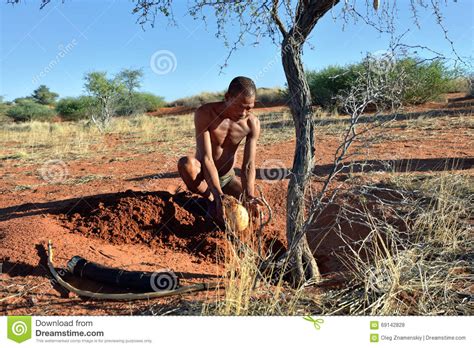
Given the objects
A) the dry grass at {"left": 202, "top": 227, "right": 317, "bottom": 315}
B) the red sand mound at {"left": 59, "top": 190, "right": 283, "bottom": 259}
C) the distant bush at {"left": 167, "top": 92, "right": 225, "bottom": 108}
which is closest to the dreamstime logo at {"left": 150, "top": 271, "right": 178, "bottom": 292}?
the dry grass at {"left": 202, "top": 227, "right": 317, "bottom": 315}

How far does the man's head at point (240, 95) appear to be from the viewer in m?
3.65

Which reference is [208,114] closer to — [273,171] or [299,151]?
[299,151]

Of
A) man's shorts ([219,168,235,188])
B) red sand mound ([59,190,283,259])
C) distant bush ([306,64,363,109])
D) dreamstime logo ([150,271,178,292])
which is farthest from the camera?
distant bush ([306,64,363,109])

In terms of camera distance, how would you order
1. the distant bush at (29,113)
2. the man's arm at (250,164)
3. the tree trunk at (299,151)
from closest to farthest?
the tree trunk at (299,151) < the man's arm at (250,164) < the distant bush at (29,113)

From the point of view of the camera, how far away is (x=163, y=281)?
2.96m

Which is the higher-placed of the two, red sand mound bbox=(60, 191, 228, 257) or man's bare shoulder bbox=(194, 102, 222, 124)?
man's bare shoulder bbox=(194, 102, 222, 124)

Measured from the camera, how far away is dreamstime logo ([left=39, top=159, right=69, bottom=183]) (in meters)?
6.76

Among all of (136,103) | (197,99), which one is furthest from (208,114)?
(197,99)

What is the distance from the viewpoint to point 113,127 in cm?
1569

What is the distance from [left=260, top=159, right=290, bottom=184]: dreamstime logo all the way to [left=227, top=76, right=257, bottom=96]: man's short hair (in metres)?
1.70

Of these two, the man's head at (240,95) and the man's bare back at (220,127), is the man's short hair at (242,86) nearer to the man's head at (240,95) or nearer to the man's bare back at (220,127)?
the man's head at (240,95)

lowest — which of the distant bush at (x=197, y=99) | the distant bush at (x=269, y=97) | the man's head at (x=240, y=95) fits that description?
the man's head at (x=240, y=95)

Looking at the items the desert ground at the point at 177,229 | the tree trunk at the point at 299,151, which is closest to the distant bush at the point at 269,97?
the desert ground at the point at 177,229
